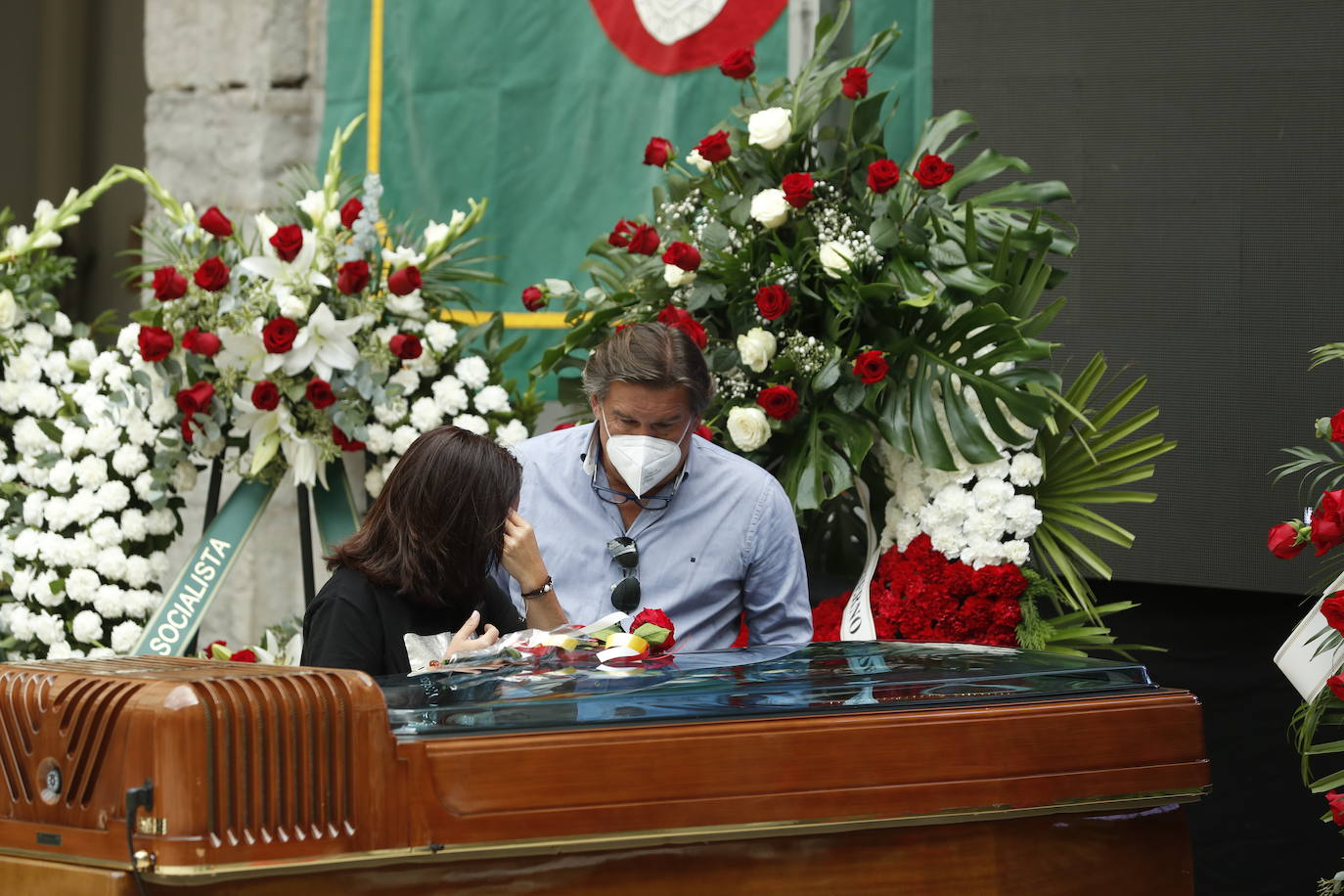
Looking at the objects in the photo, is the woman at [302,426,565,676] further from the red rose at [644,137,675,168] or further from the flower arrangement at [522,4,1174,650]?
the red rose at [644,137,675,168]

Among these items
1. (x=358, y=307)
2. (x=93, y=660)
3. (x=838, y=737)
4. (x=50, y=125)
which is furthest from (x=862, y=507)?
(x=50, y=125)

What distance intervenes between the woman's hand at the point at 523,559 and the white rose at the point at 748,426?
2.61 ft

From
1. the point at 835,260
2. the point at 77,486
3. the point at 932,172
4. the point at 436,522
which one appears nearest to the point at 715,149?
the point at 835,260

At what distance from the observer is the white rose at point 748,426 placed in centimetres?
316

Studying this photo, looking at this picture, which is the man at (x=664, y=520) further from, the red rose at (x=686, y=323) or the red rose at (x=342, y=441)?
the red rose at (x=342, y=441)

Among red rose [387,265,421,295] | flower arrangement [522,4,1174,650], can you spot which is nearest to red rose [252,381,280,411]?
red rose [387,265,421,295]

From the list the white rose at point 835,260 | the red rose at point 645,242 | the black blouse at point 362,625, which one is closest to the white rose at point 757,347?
the white rose at point 835,260

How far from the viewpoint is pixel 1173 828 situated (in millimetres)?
1902

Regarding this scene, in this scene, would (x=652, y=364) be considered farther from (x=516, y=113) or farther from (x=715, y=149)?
(x=516, y=113)

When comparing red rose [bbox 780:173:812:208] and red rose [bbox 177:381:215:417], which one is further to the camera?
red rose [bbox 177:381:215:417]

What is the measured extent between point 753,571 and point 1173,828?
3.42 ft

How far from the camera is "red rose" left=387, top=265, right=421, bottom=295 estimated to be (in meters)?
3.60

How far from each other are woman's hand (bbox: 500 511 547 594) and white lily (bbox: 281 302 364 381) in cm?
119

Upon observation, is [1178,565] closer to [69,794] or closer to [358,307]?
[358,307]
